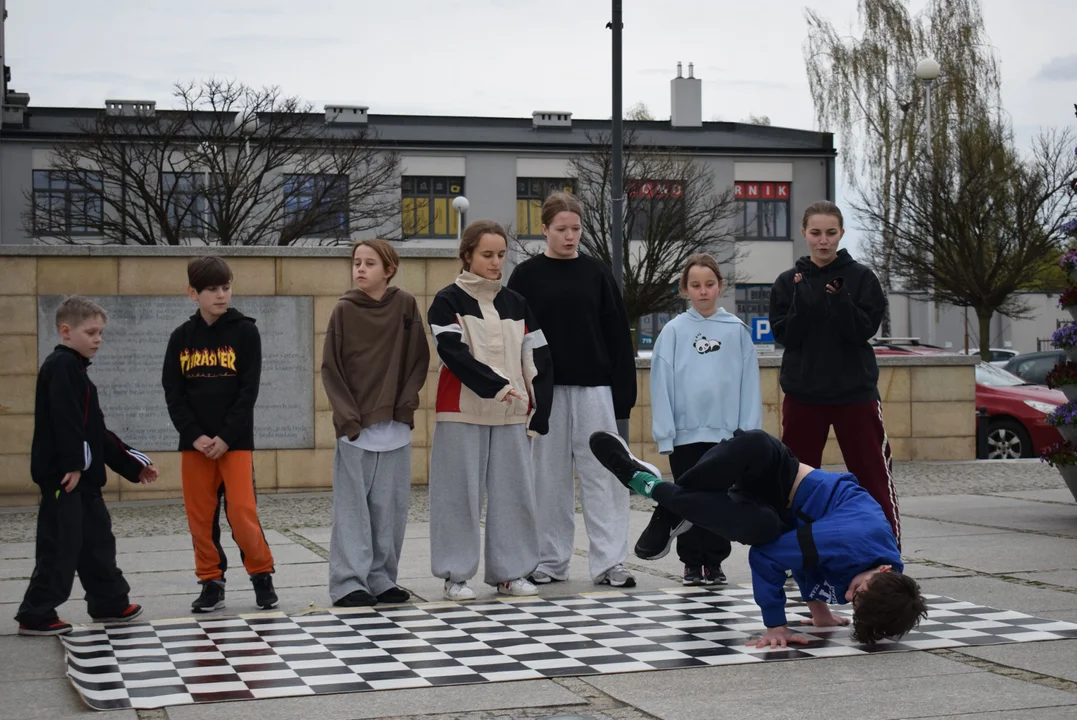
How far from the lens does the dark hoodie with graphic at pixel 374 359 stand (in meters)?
7.11

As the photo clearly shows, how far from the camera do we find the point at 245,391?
7055mm

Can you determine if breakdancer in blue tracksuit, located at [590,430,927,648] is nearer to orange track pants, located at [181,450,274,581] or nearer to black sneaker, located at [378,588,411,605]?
black sneaker, located at [378,588,411,605]

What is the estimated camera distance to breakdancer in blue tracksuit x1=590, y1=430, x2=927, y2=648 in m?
5.22

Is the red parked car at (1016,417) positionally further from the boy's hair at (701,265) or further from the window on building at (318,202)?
the window on building at (318,202)

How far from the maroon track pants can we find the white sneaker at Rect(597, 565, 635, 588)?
1088 millimetres

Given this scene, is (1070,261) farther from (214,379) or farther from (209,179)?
(209,179)

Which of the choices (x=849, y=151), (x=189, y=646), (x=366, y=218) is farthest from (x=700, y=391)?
(x=849, y=151)

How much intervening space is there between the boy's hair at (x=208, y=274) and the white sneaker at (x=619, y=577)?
251cm

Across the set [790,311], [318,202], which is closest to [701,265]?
[790,311]

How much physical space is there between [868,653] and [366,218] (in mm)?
34591

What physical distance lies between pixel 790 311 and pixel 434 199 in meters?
42.3

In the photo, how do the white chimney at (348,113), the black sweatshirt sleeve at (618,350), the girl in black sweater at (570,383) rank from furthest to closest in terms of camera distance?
the white chimney at (348,113)
the black sweatshirt sleeve at (618,350)
the girl in black sweater at (570,383)

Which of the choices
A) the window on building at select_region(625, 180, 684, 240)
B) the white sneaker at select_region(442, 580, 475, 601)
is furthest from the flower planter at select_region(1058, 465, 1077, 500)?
the window on building at select_region(625, 180, 684, 240)

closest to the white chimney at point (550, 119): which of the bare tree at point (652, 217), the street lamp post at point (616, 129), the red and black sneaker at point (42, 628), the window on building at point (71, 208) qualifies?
the bare tree at point (652, 217)
